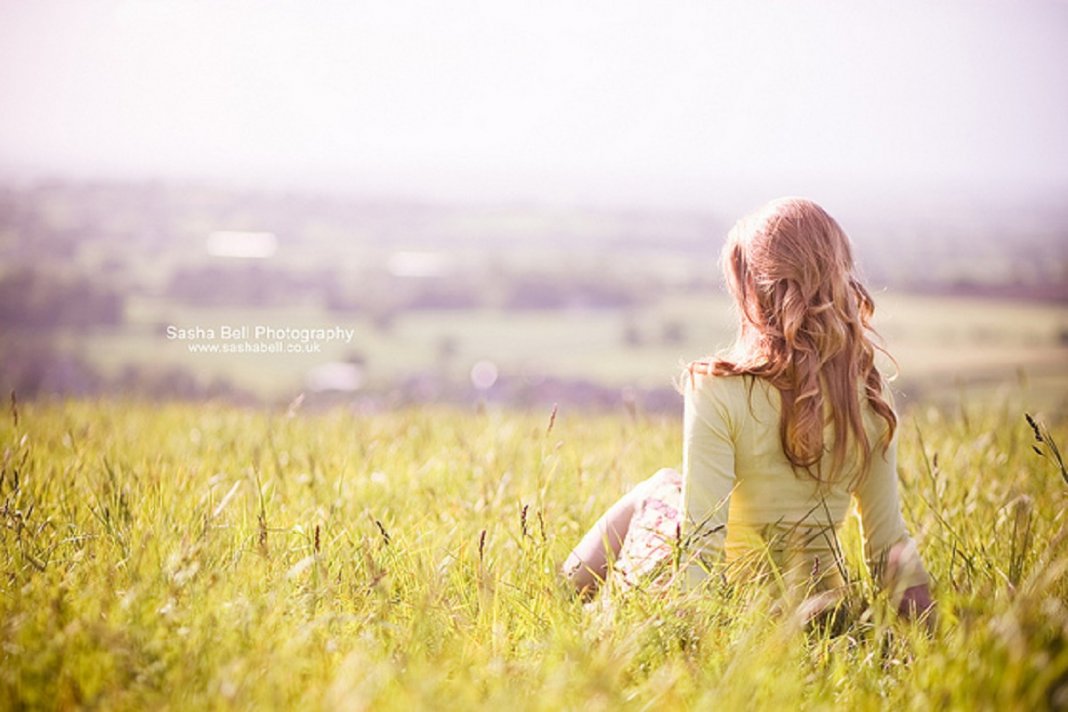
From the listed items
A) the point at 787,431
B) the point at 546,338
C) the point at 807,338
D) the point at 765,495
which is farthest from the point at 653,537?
the point at 546,338

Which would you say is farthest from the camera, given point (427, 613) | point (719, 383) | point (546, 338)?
point (546, 338)

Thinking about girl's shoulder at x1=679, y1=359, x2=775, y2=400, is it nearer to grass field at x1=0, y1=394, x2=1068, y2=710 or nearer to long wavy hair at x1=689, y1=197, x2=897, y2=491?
long wavy hair at x1=689, y1=197, x2=897, y2=491

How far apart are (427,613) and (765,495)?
108cm

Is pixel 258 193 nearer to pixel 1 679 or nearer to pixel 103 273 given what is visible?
pixel 103 273

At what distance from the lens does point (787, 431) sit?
248 centimetres

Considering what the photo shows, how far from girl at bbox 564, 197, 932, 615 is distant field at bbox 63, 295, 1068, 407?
19.1 metres

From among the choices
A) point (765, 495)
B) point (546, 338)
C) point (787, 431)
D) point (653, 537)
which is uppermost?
point (787, 431)

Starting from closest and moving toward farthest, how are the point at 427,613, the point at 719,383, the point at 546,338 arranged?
the point at 427,613 < the point at 719,383 < the point at 546,338

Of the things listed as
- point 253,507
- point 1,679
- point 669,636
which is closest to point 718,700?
point 669,636

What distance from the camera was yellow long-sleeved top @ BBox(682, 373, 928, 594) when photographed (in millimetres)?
2395

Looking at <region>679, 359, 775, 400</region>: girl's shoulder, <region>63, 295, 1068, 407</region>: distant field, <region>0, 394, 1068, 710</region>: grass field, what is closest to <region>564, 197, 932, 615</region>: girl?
<region>679, 359, 775, 400</region>: girl's shoulder

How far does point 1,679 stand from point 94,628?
0.25 m

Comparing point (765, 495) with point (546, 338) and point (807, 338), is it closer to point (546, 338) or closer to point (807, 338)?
point (807, 338)

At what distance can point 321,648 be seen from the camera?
191cm
